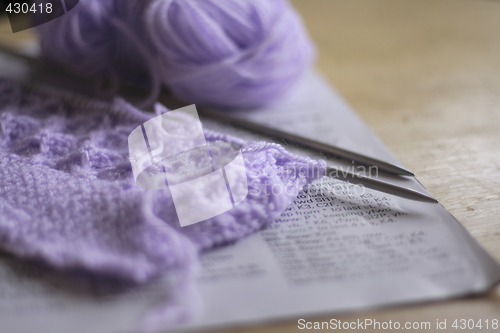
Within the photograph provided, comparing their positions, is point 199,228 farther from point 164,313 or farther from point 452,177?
point 452,177

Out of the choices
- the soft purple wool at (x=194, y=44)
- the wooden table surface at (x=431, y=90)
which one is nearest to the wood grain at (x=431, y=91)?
the wooden table surface at (x=431, y=90)

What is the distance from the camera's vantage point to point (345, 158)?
1.52 feet

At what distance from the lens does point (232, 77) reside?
0.53m

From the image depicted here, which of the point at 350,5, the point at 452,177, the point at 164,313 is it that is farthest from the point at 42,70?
the point at 350,5

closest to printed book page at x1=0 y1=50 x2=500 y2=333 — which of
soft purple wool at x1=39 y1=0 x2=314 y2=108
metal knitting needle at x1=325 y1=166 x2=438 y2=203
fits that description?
metal knitting needle at x1=325 y1=166 x2=438 y2=203

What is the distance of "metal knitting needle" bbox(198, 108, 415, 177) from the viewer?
0.44 m

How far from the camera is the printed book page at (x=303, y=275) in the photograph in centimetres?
29

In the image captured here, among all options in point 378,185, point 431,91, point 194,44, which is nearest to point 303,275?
point 378,185

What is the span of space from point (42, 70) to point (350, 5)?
0.76 m

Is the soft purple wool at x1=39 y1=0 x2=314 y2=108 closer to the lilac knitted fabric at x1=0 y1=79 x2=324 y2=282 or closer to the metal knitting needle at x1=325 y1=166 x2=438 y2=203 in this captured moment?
the lilac knitted fabric at x1=0 y1=79 x2=324 y2=282

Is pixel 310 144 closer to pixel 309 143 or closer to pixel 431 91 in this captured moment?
pixel 309 143

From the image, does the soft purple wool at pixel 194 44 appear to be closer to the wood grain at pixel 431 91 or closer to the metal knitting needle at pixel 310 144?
the metal knitting needle at pixel 310 144

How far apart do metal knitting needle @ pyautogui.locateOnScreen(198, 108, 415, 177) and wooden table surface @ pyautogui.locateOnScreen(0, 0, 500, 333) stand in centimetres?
5

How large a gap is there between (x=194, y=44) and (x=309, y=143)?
20 centimetres
